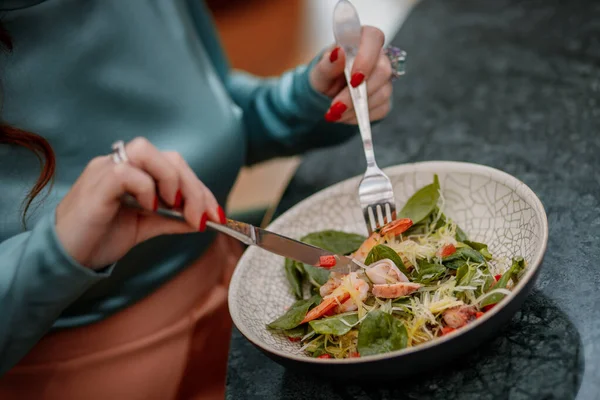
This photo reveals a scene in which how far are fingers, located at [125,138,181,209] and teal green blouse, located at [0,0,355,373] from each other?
18 cm

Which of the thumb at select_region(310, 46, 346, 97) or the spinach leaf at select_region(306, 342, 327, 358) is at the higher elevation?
the thumb at select_region(310, 46, 346, 97)

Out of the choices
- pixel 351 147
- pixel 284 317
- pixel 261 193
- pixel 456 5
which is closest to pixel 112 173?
pixel 284 317

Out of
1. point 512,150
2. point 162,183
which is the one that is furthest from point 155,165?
point 512,150

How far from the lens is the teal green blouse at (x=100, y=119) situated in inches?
39.7

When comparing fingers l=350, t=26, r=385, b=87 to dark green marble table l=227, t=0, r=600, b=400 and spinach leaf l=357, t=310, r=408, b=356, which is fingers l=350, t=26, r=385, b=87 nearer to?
dark green marble table l=227, t=0, r=600, b=400

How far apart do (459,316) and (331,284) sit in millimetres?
222

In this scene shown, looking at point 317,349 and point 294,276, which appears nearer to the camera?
point 317,349

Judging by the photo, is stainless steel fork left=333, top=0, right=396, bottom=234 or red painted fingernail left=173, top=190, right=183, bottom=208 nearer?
red painted fingernail left=173, top=190, right=183, bottom=208

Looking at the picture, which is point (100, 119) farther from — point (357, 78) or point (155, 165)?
point (357, 78)

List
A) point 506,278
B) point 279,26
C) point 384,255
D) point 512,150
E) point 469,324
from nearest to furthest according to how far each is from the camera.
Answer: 1. point 469,324
2. point 506,278
3. point 384,255
4. point 512,150
5. point 279,26

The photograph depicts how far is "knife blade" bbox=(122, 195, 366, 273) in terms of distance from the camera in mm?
949

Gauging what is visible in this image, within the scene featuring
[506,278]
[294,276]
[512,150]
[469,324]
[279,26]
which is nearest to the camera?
[469,324]

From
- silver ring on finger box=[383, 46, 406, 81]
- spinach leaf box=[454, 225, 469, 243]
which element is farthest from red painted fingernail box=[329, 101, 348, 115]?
spinach leaf box=[454, 225, 469, 243]

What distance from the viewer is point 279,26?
4715mm
